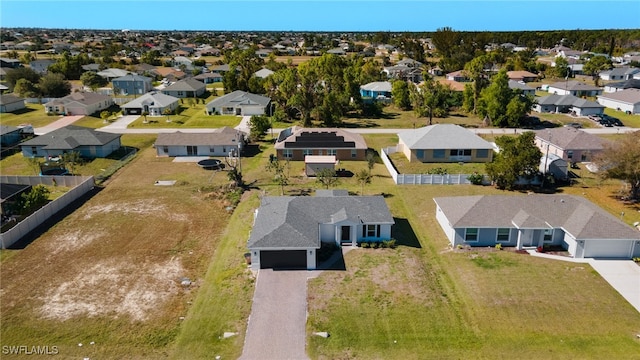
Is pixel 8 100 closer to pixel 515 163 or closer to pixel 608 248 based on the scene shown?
pixel 515 163

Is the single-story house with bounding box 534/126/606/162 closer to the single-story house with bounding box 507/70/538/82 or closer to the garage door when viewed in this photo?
the garage door

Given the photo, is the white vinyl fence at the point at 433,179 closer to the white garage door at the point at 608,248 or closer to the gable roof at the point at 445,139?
the gable roof at the point at 445,139

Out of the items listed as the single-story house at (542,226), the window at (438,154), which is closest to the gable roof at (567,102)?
the window at (438,154)

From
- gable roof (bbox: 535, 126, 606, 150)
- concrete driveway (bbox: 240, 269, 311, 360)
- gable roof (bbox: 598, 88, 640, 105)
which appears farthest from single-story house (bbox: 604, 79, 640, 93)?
concrete driveway (bbox: 240, 269, 311, 360)

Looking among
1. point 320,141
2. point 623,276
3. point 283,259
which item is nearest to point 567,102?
point 320,141

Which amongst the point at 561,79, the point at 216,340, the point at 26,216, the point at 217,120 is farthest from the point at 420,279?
the point at 561,79
